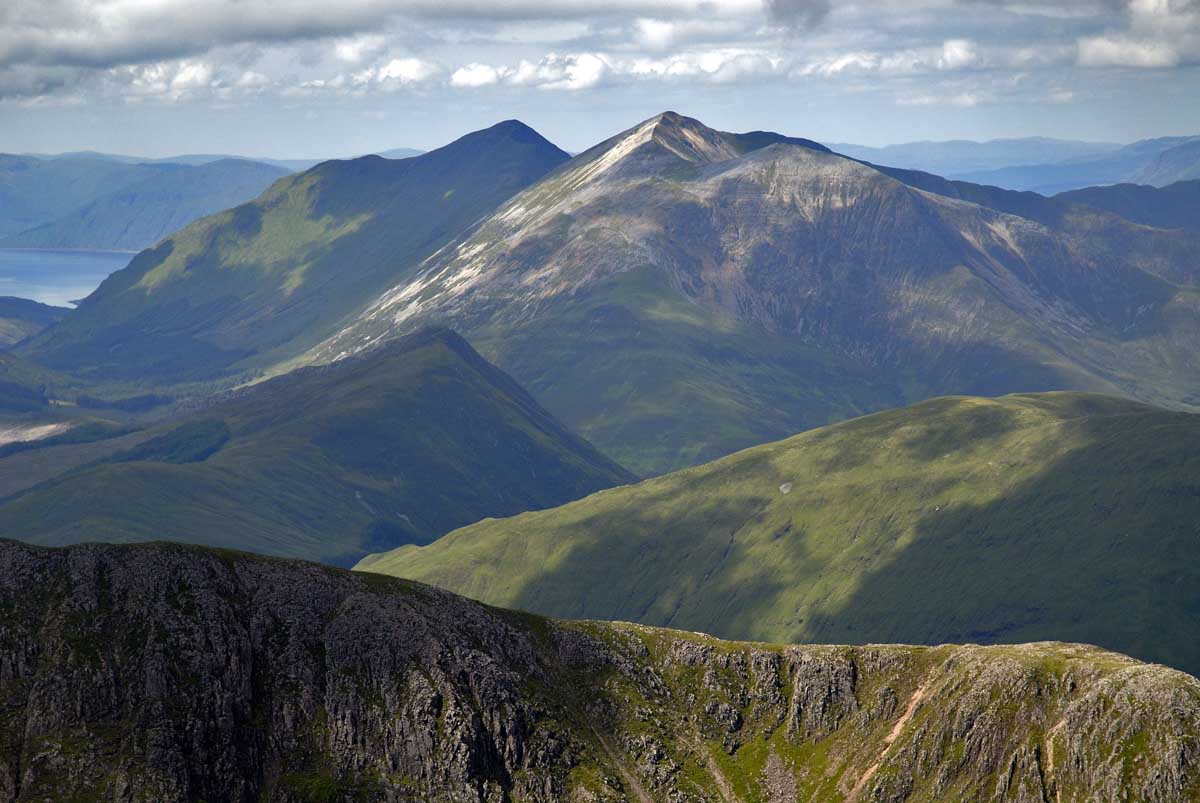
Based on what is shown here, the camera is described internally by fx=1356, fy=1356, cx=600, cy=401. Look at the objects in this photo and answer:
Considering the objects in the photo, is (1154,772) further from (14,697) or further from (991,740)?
(14,697)

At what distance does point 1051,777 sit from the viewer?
193 meters

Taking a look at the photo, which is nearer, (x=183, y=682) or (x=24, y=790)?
(x=24, y=790)

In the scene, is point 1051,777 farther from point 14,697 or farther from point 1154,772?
point 14,697

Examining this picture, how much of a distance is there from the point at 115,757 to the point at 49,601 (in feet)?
88.7

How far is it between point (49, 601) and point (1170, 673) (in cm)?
16282

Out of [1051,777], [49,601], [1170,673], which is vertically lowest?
[1051,777]

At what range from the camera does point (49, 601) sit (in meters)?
198

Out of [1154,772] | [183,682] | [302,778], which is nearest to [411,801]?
[302,778]

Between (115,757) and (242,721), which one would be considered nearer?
(115,757)

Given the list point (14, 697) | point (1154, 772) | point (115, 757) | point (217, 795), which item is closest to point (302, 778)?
point (217, 795)

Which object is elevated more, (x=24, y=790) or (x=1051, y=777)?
(x=24, y=790)

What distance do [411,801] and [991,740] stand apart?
85843mm

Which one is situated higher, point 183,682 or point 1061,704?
point 183,682

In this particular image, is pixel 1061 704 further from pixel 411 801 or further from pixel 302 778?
pixel 302 778
